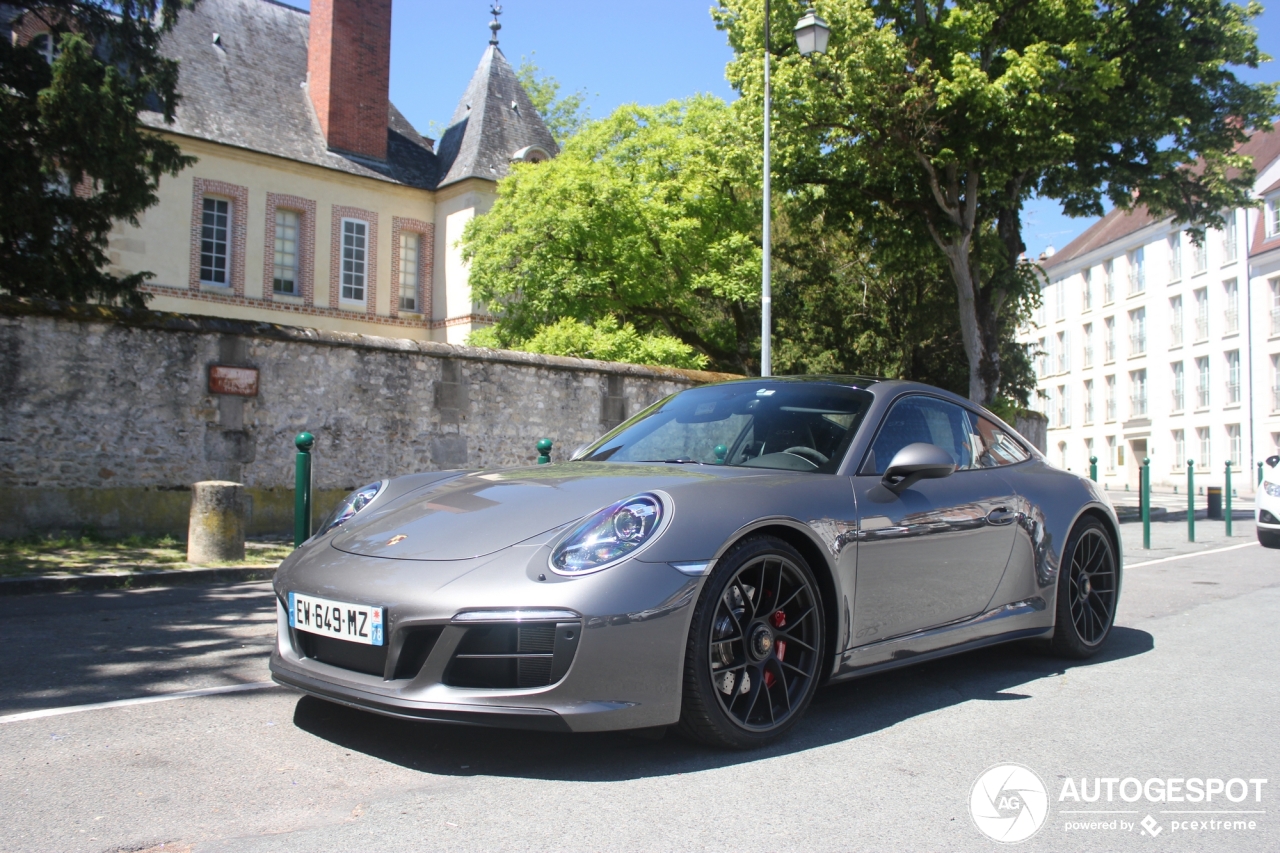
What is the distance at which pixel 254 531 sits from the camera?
11508mm

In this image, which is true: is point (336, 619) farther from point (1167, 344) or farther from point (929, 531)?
point (1167, 344)

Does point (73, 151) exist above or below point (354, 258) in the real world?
below

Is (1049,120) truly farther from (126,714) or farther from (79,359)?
(126,714)

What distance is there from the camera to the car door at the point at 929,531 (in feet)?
13.4

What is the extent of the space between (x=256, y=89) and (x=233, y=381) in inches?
903

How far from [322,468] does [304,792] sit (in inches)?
372

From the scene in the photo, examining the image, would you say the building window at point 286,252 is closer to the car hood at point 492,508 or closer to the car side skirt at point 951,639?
the car hood at point 492,508

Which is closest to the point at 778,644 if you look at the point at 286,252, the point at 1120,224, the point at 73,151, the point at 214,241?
the point at 73,151

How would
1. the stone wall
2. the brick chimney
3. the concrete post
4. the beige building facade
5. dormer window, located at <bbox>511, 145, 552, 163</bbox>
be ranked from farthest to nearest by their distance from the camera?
1. dormer window, located at <bbox>511, 145, 552, 163</bbox>
2. the brick chimney
3. the beige building facade
4. the stone wall
5. the concrete post

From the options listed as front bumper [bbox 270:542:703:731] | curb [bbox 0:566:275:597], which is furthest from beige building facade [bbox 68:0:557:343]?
front bumper [bbox 270:542:703:731]

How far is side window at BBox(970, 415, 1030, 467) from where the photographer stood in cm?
508

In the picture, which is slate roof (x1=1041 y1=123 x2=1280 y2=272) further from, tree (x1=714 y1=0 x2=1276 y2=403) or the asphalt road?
the asphalt road

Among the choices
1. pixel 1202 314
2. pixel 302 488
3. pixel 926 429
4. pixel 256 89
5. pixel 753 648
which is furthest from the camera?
pixel 1202 314

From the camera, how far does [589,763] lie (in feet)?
11.3
